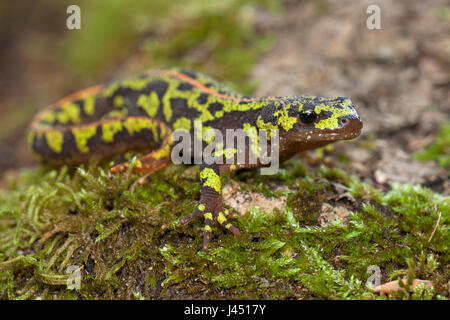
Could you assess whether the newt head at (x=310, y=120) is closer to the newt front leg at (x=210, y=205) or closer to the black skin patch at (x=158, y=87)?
the newt front leg at (x=210, y=205)

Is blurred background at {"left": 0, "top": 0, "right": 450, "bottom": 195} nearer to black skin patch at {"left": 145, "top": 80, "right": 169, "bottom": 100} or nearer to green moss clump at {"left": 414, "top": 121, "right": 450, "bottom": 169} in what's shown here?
green moss clump at {"left": 414, "top": 121, "right": 450, "bottom": 169}

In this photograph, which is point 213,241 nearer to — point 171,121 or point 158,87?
point 171,121

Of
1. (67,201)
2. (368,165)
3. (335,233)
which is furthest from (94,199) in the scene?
(368,165)

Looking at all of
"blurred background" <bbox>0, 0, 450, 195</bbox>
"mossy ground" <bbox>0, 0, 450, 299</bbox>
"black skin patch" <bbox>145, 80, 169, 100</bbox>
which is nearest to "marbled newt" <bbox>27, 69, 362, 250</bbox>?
"black skin patch" <bbox>145, 80, 169, 100</bbox>

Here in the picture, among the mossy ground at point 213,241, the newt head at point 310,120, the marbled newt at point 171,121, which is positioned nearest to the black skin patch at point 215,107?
the marbled newt at point 171,121

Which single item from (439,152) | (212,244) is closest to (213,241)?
(212,244)

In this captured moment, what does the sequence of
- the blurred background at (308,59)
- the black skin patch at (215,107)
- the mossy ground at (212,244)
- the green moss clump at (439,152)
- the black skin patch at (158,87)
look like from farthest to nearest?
the blurred background at (308,59) < the black skin patch at (158,87) < the green moss clump at (439,152) < the black skin patch at (215,107) < the mossy ground at (212,244)

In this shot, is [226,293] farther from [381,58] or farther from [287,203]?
[381,58]
